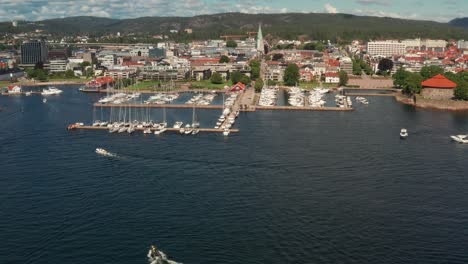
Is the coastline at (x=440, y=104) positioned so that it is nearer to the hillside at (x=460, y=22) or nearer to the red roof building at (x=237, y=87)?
the red roof building at (x=237, y=87)

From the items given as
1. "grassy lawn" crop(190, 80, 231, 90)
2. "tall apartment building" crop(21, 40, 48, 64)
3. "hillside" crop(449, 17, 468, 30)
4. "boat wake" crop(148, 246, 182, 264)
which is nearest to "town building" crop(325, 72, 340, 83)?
"grassy lawn" crop(190, 80, 231, 90)

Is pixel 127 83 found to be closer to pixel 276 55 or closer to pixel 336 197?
pixel 276 55

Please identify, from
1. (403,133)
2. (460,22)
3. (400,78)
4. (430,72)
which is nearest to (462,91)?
(400,78)

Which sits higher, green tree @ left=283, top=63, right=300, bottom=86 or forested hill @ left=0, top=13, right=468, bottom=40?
forested hill @ left=0, top=13, right=468, bottom=40

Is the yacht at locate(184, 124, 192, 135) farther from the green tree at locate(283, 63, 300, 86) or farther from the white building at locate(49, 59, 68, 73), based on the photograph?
the white building at locate(49, 59, 68, 73)

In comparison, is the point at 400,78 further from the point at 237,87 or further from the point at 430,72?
the point at 237,87

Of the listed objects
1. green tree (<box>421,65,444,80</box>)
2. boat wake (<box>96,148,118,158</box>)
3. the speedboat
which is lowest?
boat wake (<box>96,148,118,158</box>)

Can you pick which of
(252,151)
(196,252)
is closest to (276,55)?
(252,151)
